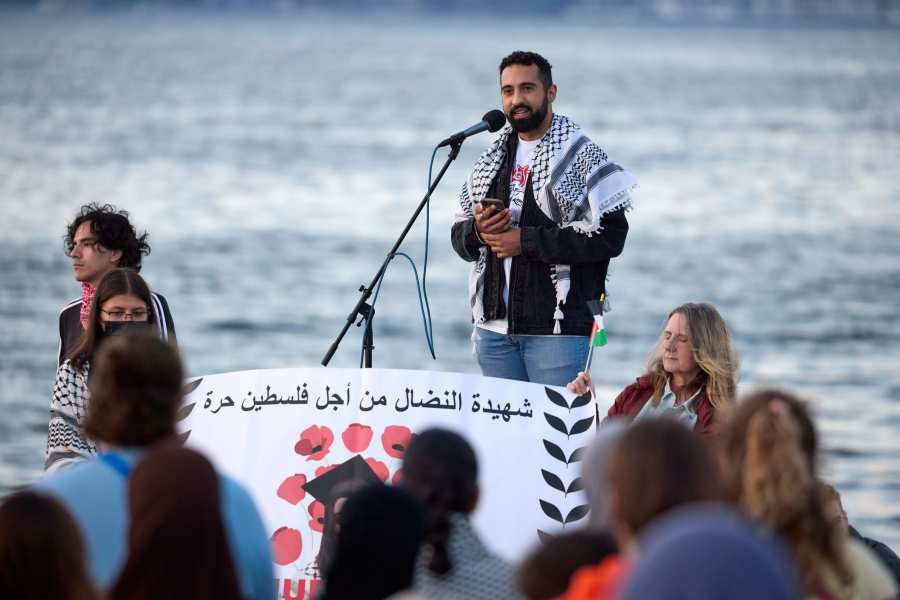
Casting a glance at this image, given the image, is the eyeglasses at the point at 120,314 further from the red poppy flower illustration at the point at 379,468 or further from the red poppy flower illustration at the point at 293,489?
the red poppy flower illustration at the point at 379,468

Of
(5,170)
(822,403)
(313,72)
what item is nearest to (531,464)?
(822,403)

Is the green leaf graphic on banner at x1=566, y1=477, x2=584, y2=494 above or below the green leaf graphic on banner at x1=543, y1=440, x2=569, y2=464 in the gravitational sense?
below

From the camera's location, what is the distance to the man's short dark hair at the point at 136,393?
385cm

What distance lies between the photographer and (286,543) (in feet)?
19.4

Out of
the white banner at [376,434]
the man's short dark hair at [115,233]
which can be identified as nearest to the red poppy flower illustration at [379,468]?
the white banner at [376,434]

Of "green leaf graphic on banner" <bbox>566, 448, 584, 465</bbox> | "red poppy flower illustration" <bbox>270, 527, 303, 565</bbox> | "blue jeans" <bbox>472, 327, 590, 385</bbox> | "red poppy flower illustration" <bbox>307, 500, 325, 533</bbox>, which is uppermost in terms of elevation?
"blue jeans" <bbox>472, 327, 590, 385</bbox>

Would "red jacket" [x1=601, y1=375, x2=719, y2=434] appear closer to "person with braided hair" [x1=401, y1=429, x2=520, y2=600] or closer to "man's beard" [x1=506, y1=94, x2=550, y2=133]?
"man's beard" [x1=506, y1=94, x2=550, y2=133]

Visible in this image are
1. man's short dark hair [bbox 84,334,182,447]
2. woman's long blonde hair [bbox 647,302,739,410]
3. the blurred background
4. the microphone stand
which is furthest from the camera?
the blurred background

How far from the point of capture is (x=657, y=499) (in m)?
3.16

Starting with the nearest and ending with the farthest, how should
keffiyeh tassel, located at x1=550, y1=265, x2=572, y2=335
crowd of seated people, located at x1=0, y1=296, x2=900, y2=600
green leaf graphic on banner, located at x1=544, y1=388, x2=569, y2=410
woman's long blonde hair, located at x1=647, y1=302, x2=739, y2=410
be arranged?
crowd of seated people, located at x1=0, y1=296, x2=900, y2=600, woman's long blonde hair, located at x1=647, y1=302, x2=739, y2=410, green leaf graphic on banner, located at x1=544, y1=388, x2=569, y2=410, keffiyeh tassel, located at x1=550, y1=265, x2=572, y2=335

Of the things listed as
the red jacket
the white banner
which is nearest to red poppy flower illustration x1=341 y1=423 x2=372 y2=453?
the white banner

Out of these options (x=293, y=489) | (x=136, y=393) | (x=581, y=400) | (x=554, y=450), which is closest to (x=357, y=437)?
(x=293, y=489)

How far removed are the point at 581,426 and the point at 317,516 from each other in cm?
98

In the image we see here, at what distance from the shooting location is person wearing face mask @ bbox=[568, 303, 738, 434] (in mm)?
5895
